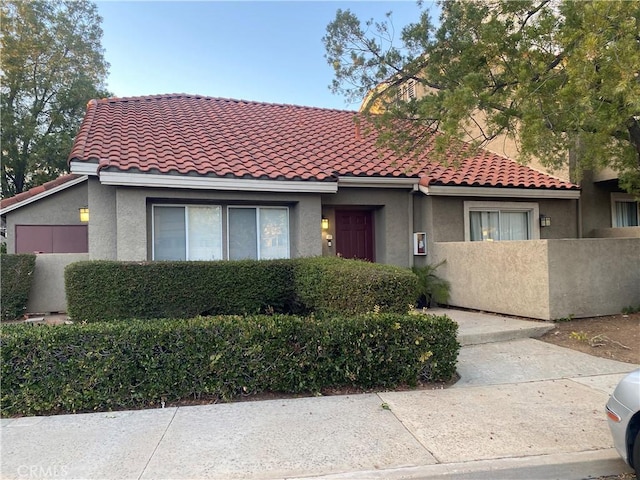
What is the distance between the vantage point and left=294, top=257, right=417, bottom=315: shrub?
18.8 ft

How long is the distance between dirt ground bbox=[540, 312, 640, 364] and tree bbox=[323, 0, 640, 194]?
124 inches

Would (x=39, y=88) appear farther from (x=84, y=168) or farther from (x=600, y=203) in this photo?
(x=600, y=203)

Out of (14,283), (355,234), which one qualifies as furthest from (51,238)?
(355,234)

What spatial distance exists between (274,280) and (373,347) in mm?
3673

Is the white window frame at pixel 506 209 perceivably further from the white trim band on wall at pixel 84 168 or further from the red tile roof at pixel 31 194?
the red tile roof at pixel 31 194

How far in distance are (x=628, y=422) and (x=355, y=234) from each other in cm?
797

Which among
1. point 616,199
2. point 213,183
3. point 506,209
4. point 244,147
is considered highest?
point 244,147

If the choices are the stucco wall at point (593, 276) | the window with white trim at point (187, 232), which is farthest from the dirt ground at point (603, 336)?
the window with white trim at point (187, 232)

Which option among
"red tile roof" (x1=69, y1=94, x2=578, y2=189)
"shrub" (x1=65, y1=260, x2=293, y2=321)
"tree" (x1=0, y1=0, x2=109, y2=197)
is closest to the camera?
"shrub" (x1=65, y1=260, x2=293, y2=321)

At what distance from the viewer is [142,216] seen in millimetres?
8211

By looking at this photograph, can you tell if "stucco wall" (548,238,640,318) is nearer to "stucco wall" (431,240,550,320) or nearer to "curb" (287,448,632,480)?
"stucco wall" (431,240,550,320)

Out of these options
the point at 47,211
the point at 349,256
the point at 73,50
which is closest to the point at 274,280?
the point at 349,256
